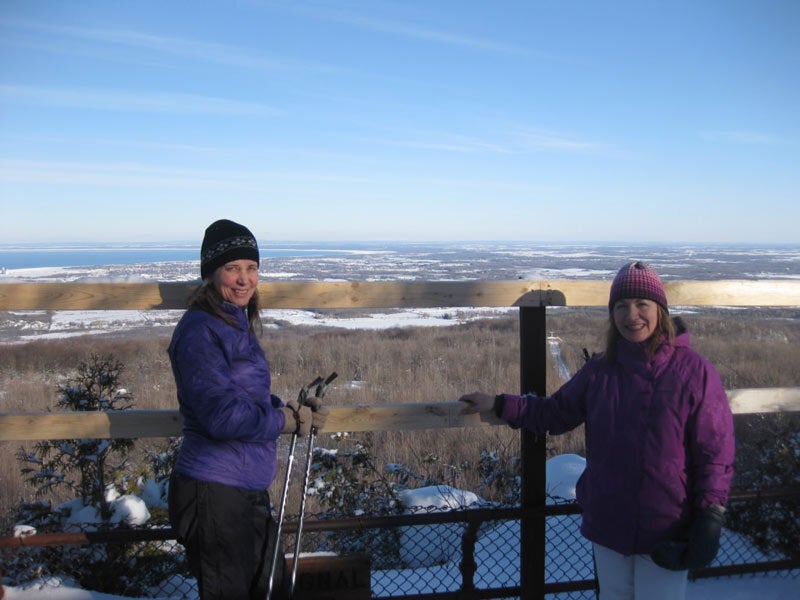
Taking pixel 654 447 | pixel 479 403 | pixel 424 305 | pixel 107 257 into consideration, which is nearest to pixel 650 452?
pixel 654 447

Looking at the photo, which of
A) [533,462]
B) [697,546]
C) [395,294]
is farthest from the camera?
[533,462]

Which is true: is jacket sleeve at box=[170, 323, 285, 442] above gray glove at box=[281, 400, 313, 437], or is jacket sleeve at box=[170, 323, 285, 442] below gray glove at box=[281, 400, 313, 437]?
above

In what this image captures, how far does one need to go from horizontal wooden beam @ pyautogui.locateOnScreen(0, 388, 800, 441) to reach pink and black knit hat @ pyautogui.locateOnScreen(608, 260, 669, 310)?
2.80 ft

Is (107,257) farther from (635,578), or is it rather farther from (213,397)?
(635,578)

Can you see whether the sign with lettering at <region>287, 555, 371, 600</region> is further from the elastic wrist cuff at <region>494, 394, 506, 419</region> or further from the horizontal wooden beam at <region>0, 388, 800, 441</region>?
the elastic wrist cuff at <region>494, 394, 506, 419</region>

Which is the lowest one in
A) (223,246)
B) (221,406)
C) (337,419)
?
(337,419)

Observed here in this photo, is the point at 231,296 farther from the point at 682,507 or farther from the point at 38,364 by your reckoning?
the point at 38,364

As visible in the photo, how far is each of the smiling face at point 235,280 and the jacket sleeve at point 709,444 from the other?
66.5 inches

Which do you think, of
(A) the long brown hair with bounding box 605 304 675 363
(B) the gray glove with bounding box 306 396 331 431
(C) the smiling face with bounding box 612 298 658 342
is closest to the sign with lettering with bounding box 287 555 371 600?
(B) the gray glove with bounding box 306 396 331 431

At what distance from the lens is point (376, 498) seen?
430 centimetres

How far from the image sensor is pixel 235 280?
2.44 meters

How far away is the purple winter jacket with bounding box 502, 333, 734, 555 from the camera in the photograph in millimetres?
2250

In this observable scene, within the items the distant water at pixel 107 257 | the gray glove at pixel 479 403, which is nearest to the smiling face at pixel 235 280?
the gray glove at pixel 479 403

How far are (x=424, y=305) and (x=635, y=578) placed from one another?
1.38m
